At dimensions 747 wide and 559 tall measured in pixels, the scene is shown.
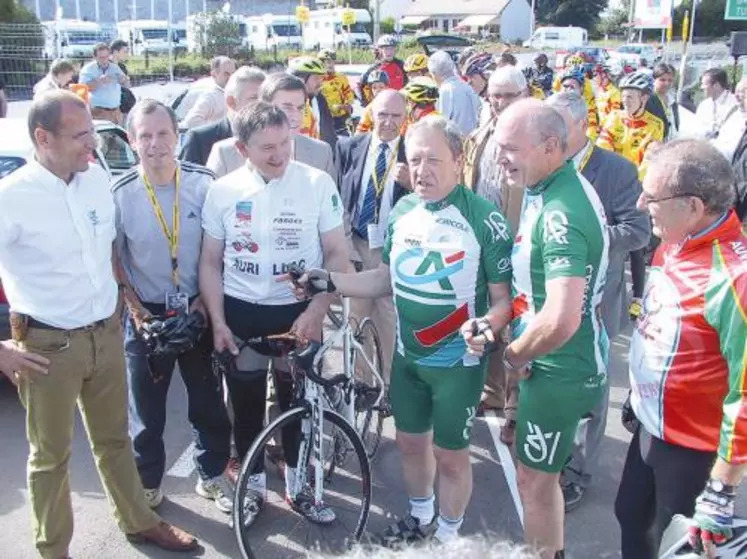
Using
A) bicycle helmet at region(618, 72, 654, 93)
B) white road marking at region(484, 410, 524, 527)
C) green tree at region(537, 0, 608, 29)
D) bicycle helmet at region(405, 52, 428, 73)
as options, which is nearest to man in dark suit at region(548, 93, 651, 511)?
white road marking at region(484, 410, 524, 527)

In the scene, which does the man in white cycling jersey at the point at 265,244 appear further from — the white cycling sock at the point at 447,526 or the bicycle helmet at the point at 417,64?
the bicycle helmet at the point at 417,64

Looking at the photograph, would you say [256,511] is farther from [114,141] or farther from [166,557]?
[114,141]

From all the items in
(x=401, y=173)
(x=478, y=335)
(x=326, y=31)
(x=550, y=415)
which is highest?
(x=326, y=31)

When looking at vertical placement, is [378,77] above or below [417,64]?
below

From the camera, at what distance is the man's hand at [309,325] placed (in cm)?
340

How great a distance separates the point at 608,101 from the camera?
31.1 feet

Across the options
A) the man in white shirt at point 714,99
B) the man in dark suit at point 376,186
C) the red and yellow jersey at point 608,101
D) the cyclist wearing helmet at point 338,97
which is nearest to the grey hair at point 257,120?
the man in dark suit at point 376,186

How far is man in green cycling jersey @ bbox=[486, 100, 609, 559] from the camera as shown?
2.52 m

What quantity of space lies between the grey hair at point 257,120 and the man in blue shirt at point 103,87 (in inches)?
286

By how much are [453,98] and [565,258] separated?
5741 mm

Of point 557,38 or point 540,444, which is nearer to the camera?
point 540,444

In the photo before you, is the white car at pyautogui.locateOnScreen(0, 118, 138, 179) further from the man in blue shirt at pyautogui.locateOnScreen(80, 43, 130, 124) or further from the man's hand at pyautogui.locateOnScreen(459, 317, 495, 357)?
the man in blue shirt at pyautogui.locateOnScreen(80, 43, 130, 124)

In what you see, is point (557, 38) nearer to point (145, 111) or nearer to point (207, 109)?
point (207, 109)

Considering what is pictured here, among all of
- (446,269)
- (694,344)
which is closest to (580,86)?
(446,269)
